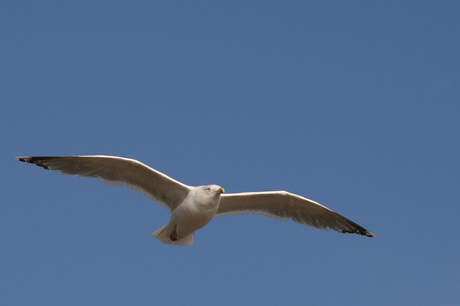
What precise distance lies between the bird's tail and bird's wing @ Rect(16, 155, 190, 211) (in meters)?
0.44

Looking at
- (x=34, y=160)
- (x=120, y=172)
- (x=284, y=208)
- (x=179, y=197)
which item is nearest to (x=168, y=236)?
(x=179, y=197)

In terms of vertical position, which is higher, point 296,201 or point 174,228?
point 296,201

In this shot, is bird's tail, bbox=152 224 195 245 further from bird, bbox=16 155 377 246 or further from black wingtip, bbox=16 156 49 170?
black wingtip, bbox=16 156 49 170

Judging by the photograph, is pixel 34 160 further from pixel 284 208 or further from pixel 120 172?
pixel 284 208

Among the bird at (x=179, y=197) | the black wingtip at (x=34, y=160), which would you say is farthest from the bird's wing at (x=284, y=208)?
the black wingtip at (x=34, y=160)

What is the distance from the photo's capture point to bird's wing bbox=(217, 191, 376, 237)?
12531 mm

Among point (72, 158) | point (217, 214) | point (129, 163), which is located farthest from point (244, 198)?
point (72, 158)

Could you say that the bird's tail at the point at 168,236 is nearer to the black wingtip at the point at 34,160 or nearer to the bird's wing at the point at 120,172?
the bird's wing at the point at 120,172

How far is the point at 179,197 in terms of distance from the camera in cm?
1215

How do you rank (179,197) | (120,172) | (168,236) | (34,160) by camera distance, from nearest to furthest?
(34,160) < (120,172) < (179,197) < (168,236)

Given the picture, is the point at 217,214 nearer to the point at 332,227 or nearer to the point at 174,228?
the point at 174,228

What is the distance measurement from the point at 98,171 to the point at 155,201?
120 cm

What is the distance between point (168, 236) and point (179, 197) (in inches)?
31.9

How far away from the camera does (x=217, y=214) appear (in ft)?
41.8
